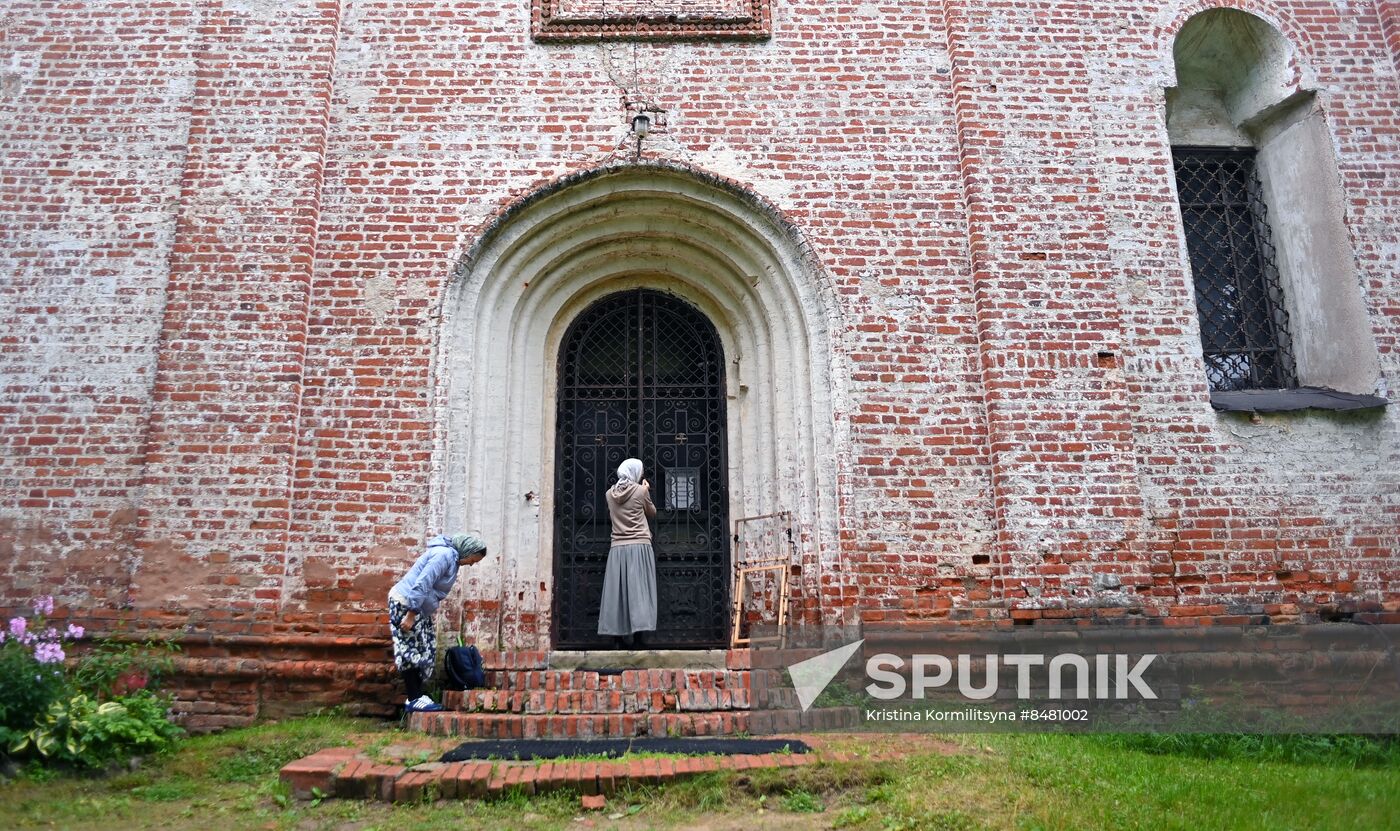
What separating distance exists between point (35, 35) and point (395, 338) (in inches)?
155

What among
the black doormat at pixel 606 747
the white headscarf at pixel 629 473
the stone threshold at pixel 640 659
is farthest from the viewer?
the white headscarf at pixel 629 473

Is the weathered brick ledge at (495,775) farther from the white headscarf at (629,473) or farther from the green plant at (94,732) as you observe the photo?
the white headscarf at (629,473)

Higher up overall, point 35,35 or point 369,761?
point 35,35

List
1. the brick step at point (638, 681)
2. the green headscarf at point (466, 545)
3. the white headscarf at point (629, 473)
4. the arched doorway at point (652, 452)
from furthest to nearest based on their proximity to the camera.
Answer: the arched doorway at point (652, 452)
the white headscarf at point (629, 473)
the green headscarf at point (466, 545)
the brick step at point (638, 681)

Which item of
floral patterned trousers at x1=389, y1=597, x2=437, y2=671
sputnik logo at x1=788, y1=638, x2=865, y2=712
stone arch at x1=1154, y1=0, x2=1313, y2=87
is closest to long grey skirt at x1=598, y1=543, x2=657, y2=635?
sputnik logo at x1=788, y1=638, x2=865, y2=712

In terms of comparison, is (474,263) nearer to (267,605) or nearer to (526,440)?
(526,440)

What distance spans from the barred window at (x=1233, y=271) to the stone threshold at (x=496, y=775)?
5.26 metres

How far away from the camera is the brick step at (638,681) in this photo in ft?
18.7

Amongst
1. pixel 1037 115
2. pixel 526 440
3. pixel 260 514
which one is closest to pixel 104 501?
pixel 260 514

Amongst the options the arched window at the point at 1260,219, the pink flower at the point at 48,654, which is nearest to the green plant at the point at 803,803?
the pink flower at the point at 48,654

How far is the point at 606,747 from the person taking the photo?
4.99 meters

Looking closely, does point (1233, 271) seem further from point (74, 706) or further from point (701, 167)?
point (74, 706)

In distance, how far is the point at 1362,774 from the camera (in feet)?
16.1

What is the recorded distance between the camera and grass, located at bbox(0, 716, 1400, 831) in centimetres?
400
